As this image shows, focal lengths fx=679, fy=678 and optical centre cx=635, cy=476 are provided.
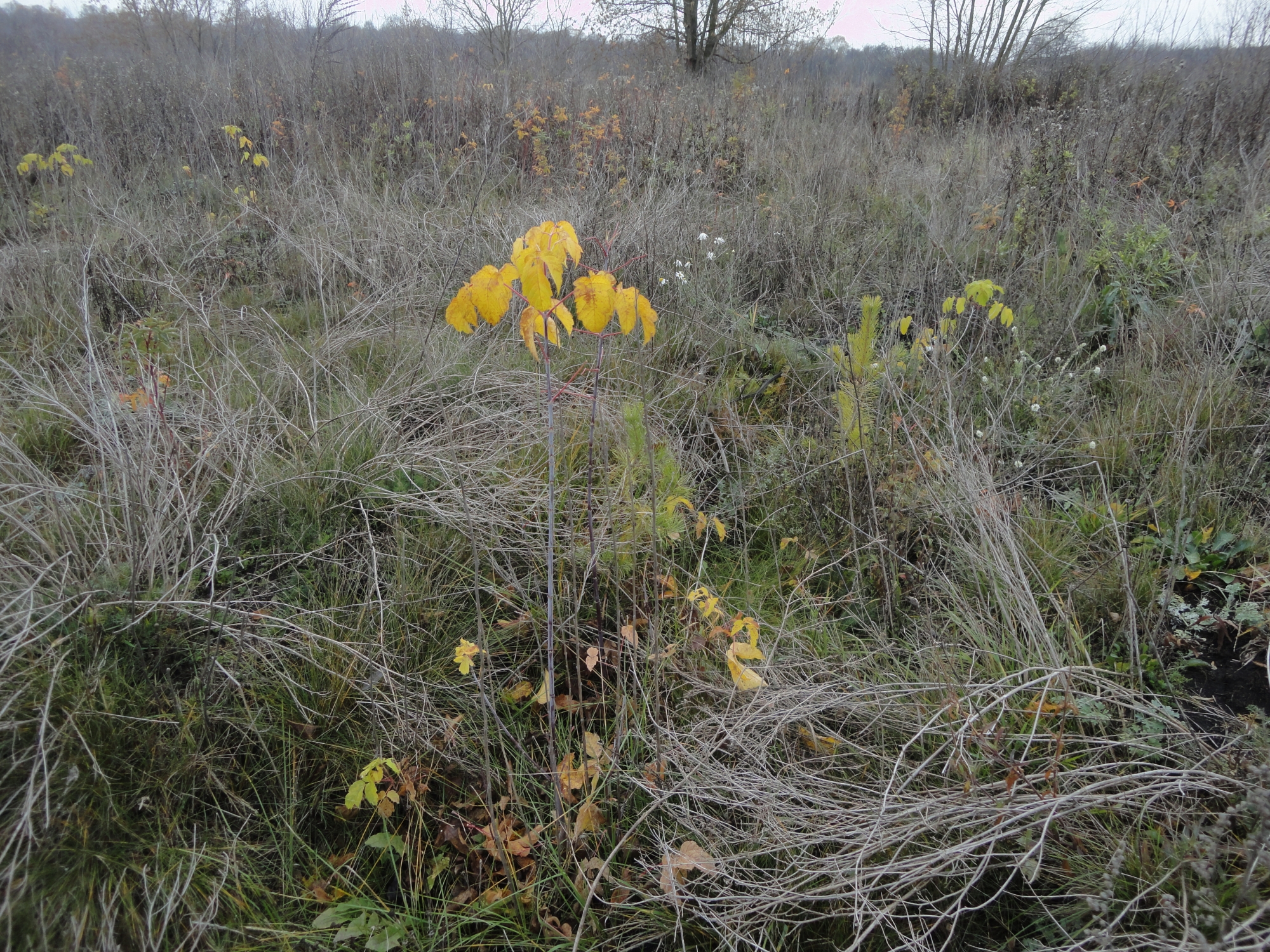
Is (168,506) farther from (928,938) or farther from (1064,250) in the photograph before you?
(1064,250)

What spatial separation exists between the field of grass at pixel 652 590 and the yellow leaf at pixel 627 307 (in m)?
0.49

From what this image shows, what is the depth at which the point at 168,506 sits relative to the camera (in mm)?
1791

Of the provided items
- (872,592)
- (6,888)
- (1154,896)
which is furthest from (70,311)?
(1154,896)

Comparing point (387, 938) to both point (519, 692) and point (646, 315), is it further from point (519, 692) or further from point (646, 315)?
point (646, 315)

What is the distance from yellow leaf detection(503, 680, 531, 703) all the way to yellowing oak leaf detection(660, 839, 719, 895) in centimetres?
48

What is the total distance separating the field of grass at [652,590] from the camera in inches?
50.6

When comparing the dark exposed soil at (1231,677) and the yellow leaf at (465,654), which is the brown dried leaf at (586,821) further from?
the dark exposed soil at (1231,677)

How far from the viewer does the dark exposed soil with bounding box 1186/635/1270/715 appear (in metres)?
1.56

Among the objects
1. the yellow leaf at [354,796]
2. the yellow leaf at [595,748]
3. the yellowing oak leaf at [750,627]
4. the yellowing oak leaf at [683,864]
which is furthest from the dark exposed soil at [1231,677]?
the yellow leaf at [354,796]

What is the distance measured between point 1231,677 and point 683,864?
139cm

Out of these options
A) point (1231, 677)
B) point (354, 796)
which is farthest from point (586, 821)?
point (1231, 677)

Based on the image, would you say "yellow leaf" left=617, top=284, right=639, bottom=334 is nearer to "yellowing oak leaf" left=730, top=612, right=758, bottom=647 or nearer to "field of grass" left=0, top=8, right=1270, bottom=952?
"field of grass" left=0, top=8, right=1270, bottom=952

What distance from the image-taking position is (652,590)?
1.95m

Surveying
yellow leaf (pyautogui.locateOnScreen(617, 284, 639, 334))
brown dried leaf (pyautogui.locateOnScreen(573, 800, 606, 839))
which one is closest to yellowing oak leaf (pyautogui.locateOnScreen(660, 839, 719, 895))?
brown dried leaf (pyautogui.locateOnScreen(573, 800, 606, 839))
